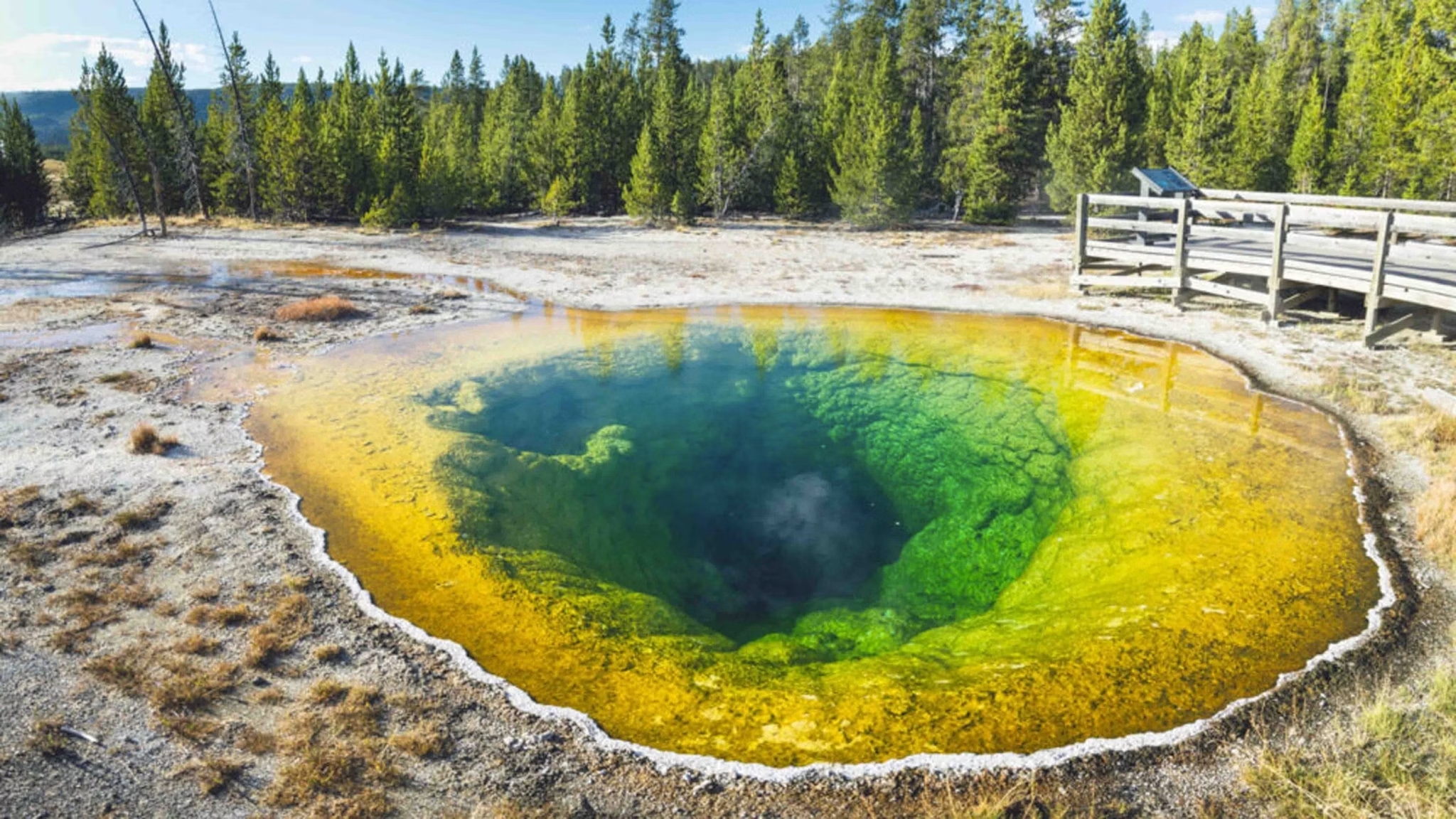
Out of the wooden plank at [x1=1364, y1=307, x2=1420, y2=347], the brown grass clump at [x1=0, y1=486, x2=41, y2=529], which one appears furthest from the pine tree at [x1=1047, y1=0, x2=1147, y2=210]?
the brown grass clump at [x1=0, y1=486, x2=41, y2=529]

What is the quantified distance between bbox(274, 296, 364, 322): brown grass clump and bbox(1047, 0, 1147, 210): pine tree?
29130mm

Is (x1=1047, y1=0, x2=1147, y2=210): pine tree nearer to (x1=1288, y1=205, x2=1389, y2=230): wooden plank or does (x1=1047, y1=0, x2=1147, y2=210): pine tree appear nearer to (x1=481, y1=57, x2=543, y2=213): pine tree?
(x1=1288, y1=205, x2=1389, y2=230): wooden plank

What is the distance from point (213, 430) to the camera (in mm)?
12859

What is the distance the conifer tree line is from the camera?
36.2 meters

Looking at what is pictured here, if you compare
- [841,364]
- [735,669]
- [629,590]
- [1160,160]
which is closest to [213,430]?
[629,590]

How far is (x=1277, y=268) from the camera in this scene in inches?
688

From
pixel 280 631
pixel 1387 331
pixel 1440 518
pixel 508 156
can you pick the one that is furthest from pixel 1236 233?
pixel 508 156

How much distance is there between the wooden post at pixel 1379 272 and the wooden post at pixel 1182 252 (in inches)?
150

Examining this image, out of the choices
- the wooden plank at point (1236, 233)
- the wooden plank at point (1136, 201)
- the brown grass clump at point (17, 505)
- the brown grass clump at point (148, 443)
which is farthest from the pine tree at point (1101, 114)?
the brown grass clump at point (17, 505)

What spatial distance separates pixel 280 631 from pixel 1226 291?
63.7ft

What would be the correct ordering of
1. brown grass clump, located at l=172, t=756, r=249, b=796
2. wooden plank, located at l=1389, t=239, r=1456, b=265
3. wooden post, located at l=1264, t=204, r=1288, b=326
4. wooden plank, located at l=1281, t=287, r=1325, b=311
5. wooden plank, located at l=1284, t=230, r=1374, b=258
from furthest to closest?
wooden plank, located at l=1281, t=287, r=1325, b=311
wooden post, located at l=1264, t=204, r=1288, b=326
wooden plank, located at l=1284, t=230, r=1374, b=258
wooden plank, located at l=1389, t=239, r=1456, b=265
brown grass clump, located at l=172, t=756, r=249, b=796

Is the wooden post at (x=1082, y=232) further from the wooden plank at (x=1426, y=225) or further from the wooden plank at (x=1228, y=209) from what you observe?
the wooden plank at (x=1426, y=225)

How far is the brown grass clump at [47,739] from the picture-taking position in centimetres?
592

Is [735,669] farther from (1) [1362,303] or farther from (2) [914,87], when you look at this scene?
(2) [914,87]
